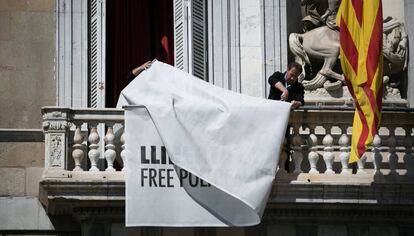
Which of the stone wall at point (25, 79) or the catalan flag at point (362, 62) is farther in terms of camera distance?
the stone wall at point (25, 79)

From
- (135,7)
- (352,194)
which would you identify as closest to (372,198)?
(352,194)

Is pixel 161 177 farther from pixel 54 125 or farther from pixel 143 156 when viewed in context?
pixel 54 125

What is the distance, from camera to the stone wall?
28.8 m

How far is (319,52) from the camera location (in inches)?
1179

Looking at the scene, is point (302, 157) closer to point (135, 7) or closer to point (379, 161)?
point (379, 161)

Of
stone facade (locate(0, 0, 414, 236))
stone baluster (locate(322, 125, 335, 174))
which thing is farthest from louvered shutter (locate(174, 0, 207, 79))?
stone baluster (locate(322, 125, 335, 174))

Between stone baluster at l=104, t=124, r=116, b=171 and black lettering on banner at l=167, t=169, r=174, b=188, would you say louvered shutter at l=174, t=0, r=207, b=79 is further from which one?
black lettering on banner at l=167, t=169, r=174, b=188

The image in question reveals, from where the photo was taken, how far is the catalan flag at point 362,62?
2791 cm

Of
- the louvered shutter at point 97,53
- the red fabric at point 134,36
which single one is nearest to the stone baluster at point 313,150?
the red fabric at point 134,36

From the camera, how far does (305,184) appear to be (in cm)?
2777

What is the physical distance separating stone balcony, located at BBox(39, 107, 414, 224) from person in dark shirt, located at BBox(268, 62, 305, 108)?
9.6 inches

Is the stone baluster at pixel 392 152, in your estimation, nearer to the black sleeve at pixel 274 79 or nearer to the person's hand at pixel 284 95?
the person's hand at pixel 284 95

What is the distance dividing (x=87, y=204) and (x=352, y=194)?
3.62 metres

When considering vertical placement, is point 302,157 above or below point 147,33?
below
